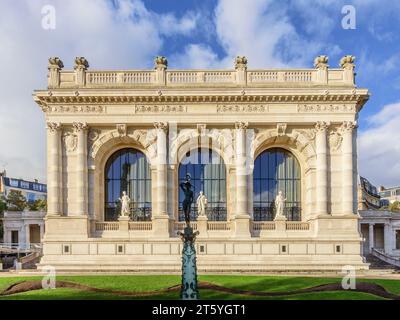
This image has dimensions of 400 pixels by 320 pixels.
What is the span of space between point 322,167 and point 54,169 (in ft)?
81.0

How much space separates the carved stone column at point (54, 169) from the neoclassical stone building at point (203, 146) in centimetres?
9

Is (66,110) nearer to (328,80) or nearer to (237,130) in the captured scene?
(237,130)

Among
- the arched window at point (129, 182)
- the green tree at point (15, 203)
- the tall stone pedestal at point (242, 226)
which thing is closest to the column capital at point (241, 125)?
the tall stone pedestal at point (242, 226)

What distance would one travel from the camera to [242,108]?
44.3 metres

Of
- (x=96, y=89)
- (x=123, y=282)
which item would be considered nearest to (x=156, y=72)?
(x=96, y=89)

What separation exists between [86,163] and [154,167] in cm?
636

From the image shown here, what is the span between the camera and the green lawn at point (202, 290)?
2753 centimetres

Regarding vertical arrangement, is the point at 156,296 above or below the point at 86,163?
below

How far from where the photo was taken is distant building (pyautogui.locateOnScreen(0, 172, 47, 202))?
129625 mm

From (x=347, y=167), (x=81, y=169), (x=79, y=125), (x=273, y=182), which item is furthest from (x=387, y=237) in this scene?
(x=79, y=125)

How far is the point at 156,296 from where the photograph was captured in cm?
2788

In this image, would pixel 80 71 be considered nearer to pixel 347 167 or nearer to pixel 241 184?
pixel 241 184

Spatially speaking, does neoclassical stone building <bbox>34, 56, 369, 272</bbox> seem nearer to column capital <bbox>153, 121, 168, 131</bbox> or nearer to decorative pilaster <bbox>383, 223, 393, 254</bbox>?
column capital <bbox>153, 121, 168, 131</bbox>

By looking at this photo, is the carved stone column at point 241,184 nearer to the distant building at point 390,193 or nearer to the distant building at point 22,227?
the distant building at point 22,227
